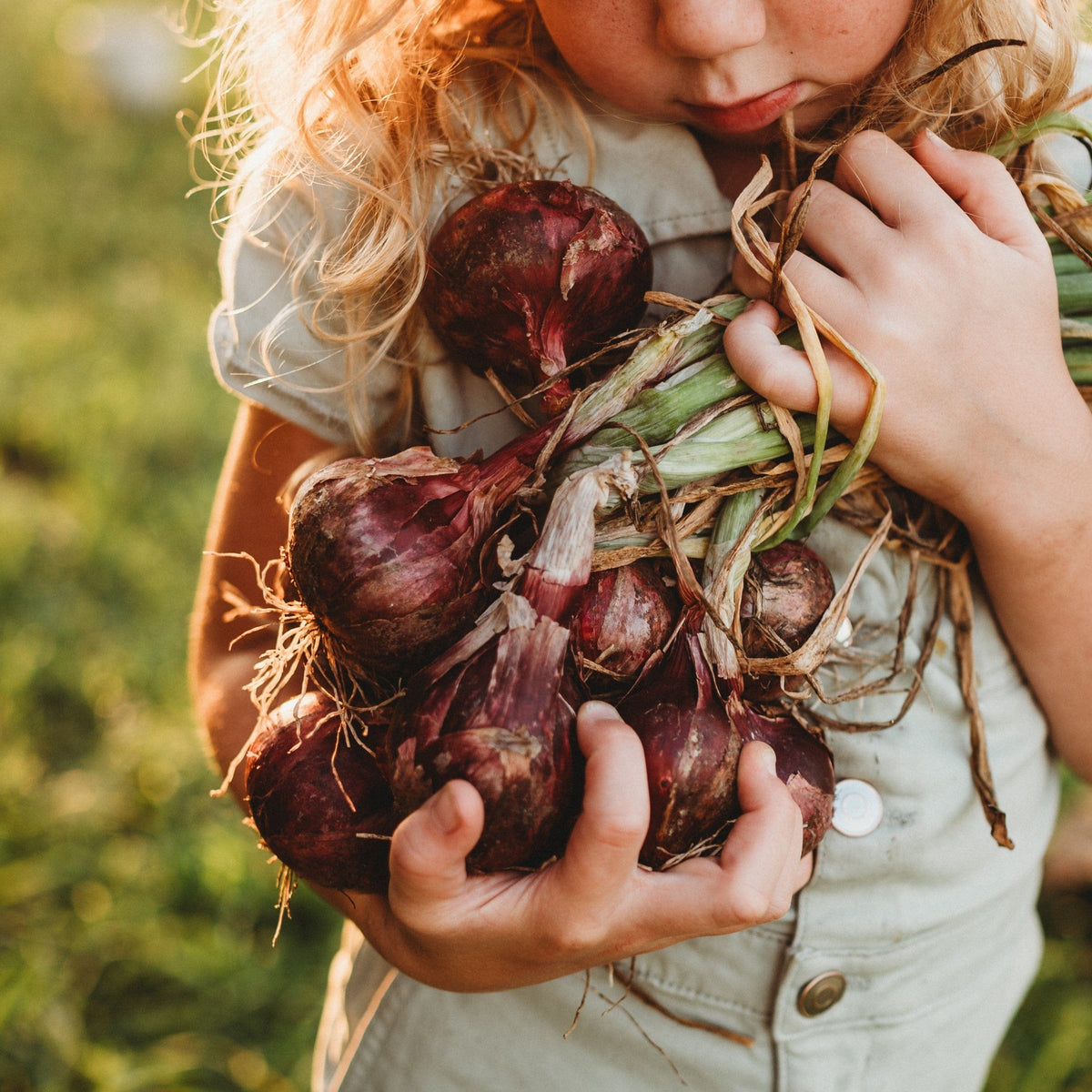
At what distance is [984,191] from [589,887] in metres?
0.65

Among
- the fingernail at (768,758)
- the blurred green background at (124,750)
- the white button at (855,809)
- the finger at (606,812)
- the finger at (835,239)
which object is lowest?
the blurred green background at (124,750)

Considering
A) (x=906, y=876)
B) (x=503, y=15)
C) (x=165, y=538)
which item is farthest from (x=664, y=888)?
(x=165, y=538)

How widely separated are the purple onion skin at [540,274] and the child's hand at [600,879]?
324 mm

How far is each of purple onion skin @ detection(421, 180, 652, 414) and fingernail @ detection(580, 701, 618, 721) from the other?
10.0 inches

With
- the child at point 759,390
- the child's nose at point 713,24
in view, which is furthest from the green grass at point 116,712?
the child's nose at point 713,24

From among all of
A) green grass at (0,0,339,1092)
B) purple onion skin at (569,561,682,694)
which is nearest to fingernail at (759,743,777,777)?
purple onion skin at (569,561,682,694)

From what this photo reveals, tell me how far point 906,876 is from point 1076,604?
0.31m

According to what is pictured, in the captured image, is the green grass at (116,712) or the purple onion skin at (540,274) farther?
the green grass at (116,712)

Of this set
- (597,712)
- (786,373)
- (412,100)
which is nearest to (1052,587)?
(786,373)

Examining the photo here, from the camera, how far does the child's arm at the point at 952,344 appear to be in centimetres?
78

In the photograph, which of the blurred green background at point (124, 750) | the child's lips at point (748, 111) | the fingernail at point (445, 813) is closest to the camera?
the fingernail at point (445, 813)

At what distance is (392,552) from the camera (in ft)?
2.38

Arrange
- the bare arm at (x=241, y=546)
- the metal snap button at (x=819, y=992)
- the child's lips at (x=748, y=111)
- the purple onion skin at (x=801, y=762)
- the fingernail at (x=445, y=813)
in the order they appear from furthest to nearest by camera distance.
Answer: the bare arm at (x=241, y=546), the metal snap button at (x=819, y=992), the child's lips at (x=748, y=111), the purple onion skin at (x=801, y=762), the fingernail at (x=445, y=813)

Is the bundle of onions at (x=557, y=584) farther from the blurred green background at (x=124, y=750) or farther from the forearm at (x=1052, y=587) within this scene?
the blurred green background at (x=124, y=750)
